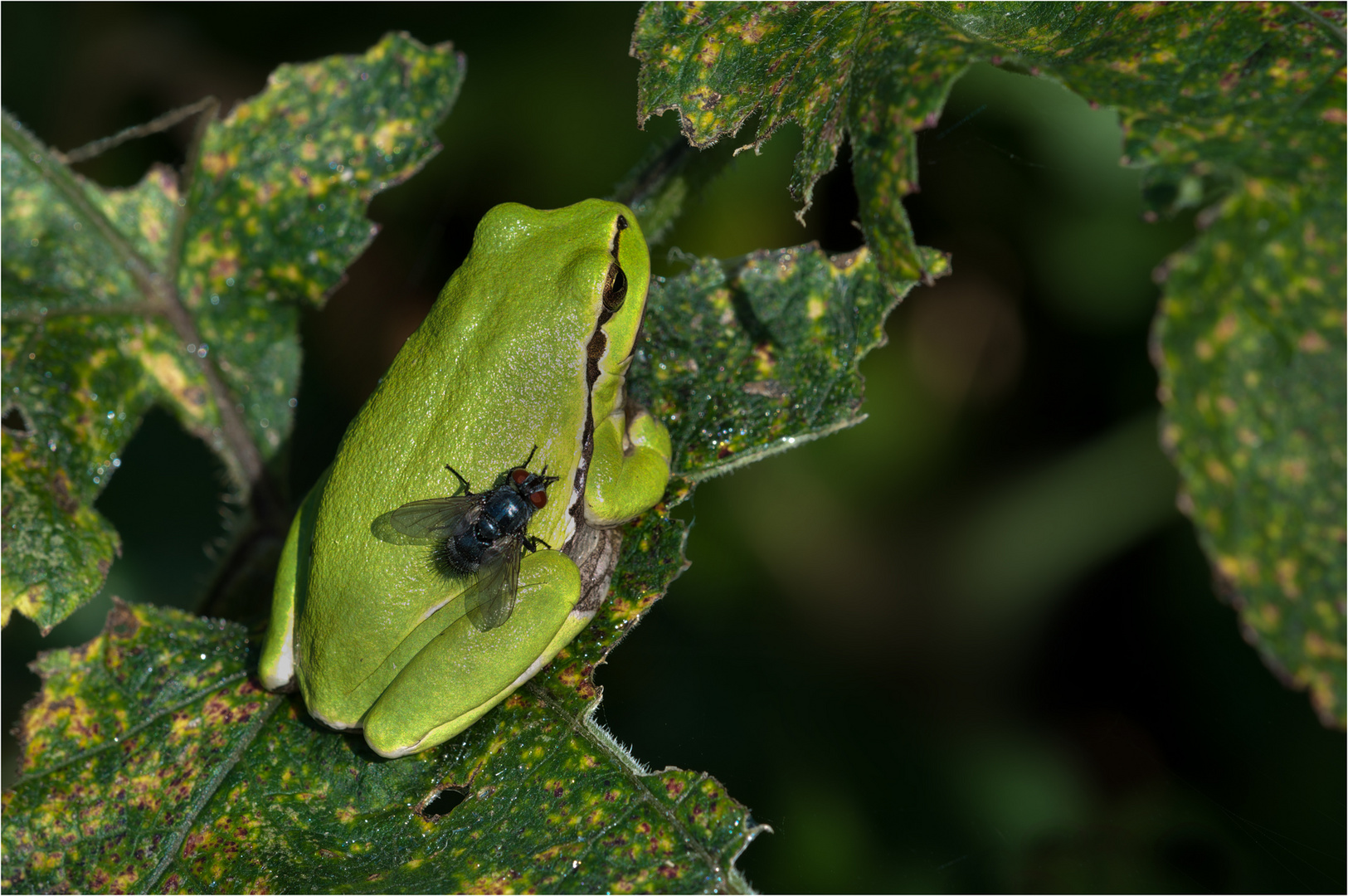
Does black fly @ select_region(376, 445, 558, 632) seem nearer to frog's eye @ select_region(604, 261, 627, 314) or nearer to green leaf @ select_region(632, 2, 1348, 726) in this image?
frog's eye @ select_region(604, 261, 627, 314)

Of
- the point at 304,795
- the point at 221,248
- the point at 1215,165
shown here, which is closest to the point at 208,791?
the point at 304,795

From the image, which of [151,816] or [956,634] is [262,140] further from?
[956,634]

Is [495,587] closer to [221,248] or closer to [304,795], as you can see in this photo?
[304,795]

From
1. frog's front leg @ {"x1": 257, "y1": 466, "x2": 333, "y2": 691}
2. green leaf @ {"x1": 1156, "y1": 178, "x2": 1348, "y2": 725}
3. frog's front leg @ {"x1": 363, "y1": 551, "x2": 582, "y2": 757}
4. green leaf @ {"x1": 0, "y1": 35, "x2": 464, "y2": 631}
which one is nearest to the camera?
green leaf @ {"x1": 1156, "y1": 178, "x2": 1348, "y2": 725}

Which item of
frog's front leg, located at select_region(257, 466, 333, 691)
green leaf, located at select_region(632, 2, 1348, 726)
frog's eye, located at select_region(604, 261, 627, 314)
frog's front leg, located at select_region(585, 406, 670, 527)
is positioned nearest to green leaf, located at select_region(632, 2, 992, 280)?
green leaf, located at select_region(632, 2, 1348, 726)

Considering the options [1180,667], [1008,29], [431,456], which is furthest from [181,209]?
[1180,667]

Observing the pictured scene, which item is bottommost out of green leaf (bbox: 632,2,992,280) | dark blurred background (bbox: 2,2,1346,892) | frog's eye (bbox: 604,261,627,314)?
dark blurred background (bbox: 2,2,1346,892)
